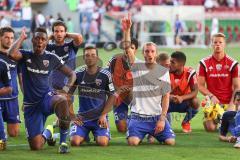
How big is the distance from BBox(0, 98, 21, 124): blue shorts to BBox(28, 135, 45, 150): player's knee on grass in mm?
1803

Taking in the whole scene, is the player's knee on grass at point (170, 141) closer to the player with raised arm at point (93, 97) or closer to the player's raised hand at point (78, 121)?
the player with raised arm at point (93, 97)

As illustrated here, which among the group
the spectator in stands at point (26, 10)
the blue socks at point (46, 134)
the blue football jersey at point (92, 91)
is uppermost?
the spectator in stands at point (26, 10)

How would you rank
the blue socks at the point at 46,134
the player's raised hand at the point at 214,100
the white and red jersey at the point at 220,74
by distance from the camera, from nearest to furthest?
the blue socks at the point at 46,134 < the player's raised hand at the point at 214,100 < the white and red jersey at the point at 220,74

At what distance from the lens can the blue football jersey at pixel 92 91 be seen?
38.6 feet

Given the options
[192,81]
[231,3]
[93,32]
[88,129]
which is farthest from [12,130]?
[231,3]

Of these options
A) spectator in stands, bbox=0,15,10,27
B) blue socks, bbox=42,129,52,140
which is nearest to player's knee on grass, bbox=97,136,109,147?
blue socks, bbox=42,129,52,140

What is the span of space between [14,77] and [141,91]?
2515 mm

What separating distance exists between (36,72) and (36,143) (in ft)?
3.35

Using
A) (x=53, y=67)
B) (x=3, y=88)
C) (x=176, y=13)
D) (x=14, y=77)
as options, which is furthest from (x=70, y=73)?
(x=176, y=13)

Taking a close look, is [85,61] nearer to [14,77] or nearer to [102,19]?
[14,77]

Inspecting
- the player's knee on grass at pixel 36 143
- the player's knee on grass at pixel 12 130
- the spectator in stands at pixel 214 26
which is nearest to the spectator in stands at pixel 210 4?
the spectator in stands at pixel 214 26

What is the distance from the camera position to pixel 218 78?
13.5 m

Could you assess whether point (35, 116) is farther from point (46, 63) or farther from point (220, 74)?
point (220, 74)

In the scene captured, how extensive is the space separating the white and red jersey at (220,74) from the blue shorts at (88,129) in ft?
8.65
